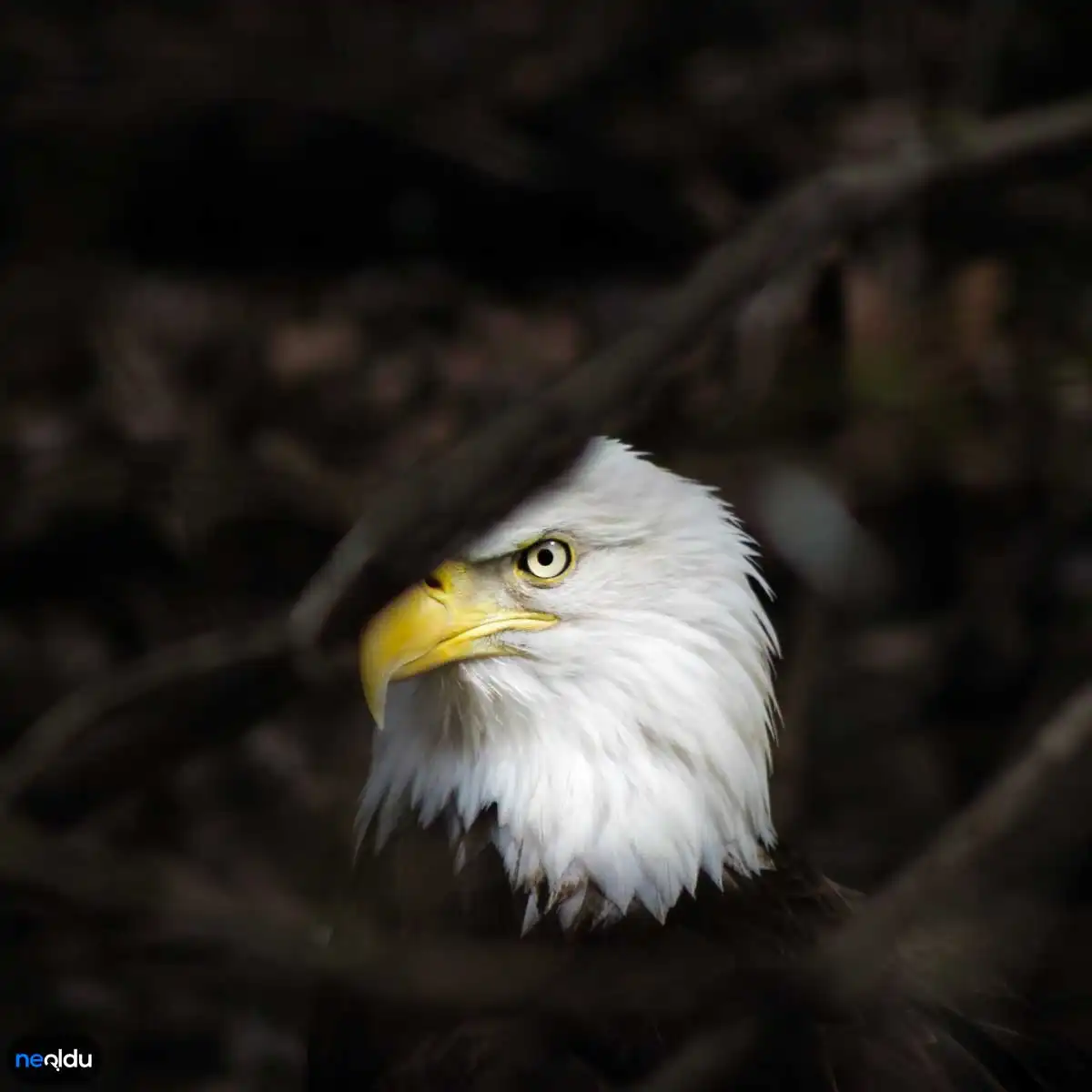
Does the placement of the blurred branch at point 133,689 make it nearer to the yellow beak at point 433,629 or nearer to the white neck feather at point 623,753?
the yellow beak at point 433,629

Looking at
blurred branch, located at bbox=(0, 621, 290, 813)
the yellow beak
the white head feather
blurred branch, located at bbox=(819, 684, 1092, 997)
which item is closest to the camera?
blurred branch, located at bbox=(819, 684, 1092, 997)

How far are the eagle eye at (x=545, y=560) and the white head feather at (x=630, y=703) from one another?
0.01 meters

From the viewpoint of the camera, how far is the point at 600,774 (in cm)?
160

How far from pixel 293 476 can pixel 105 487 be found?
1.76ft

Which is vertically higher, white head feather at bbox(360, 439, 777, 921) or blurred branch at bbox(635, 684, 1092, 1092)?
white head feather at bbox(360, 439, 777, 921)

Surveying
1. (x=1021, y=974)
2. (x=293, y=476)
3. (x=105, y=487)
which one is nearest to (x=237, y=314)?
(x=105, y=487)

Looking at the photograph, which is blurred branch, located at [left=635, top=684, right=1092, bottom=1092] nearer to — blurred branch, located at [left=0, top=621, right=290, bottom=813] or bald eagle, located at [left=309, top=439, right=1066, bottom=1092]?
bald eagle, located at [left=309, top=439, right=1066, bottom=1092]

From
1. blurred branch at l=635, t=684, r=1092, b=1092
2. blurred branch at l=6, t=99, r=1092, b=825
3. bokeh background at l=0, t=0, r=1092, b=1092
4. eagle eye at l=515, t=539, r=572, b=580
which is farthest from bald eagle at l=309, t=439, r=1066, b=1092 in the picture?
bokeh background at l=0, t=0, r=1092, b=1092

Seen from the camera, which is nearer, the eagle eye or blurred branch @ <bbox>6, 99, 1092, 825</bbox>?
blurred branch @ <bbox>6, 99, 1092, 825</bbox>

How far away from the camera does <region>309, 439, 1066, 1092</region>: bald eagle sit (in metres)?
1.52

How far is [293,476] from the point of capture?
102 inches

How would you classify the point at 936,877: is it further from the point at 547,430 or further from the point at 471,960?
the point at 547,430

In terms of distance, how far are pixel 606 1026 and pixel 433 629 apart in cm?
39

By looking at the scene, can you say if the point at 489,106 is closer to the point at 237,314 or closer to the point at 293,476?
the point at 237,314
